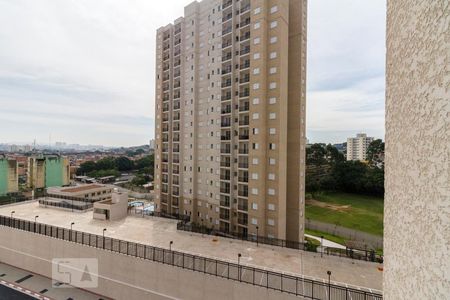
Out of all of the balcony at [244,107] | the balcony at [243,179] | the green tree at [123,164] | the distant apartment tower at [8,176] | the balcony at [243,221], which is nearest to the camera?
the balcony at [243,221]

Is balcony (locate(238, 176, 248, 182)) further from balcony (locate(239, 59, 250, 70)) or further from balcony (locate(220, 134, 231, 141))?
balcony (locate(239, 59, 250, 70))

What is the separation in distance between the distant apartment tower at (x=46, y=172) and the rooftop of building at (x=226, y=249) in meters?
37.0

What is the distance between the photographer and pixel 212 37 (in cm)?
2902

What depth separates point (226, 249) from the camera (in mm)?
17562

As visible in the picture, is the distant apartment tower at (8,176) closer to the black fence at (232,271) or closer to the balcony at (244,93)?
the black fence at (232,271)

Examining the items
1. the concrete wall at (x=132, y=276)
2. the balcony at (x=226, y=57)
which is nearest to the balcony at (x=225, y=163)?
the balcony at (x=226, y=57)

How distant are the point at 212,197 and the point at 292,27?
22.4 meters

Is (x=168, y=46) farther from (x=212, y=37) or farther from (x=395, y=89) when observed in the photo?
(x=395, y=89)

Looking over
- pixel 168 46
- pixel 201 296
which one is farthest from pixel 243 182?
pixel 168 46

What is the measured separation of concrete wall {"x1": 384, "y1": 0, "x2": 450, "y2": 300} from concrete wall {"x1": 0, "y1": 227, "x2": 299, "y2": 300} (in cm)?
1229

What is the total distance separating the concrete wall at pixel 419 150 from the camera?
136 centimetres

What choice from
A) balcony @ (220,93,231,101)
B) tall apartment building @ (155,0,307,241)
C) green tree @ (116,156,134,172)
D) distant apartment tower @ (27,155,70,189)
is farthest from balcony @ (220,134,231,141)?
green tree @ (116,156,134,172)

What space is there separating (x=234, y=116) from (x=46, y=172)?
187 ft

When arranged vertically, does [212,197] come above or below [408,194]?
below
